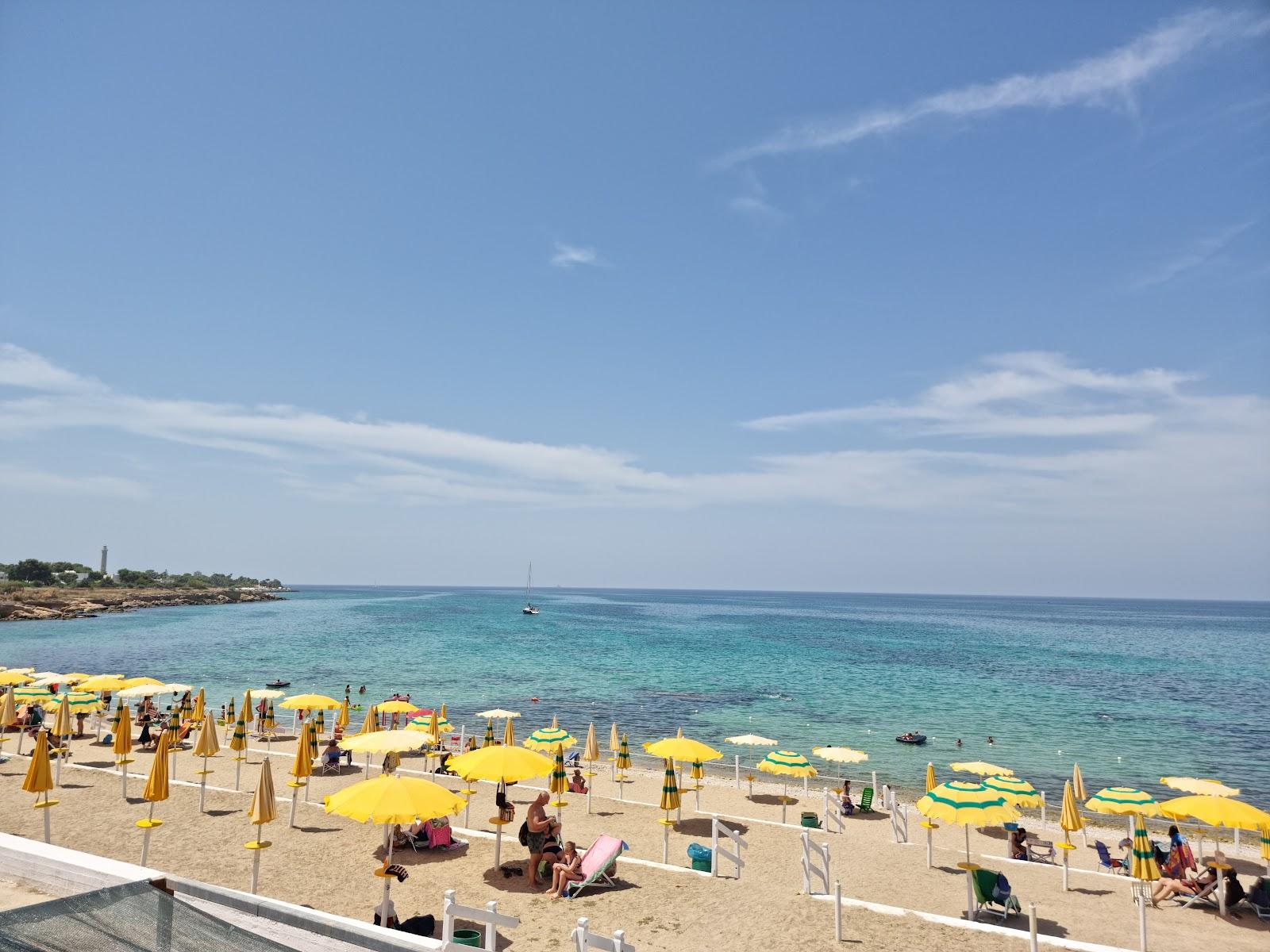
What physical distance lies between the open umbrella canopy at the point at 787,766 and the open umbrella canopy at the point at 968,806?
21.4 feet

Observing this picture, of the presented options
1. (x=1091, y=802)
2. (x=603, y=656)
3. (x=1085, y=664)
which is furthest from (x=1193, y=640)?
(x=1091, y=802)

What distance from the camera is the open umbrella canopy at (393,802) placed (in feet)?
33.3

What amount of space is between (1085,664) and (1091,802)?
6724cm

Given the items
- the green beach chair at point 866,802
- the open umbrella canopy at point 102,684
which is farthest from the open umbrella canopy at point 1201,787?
the open umbrella canopy at point 102,684

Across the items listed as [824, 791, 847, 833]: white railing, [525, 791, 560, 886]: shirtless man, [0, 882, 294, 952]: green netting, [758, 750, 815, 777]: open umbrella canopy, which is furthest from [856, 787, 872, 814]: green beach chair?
[0, 882, 294, 952]: green netting

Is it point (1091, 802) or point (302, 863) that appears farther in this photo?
point (1091, 802)

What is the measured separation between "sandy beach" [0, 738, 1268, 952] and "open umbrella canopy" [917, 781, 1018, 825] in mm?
1691

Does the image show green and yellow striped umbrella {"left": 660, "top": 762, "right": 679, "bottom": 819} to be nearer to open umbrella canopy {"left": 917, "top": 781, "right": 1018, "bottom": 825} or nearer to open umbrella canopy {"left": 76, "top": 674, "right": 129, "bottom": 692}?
open umbrella canopy {"left": 917, "top": 781, "right": 1018, "bottom": 825}

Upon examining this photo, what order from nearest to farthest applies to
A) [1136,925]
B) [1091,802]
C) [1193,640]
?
[1136,925] < [1091,802] < [1193,640]

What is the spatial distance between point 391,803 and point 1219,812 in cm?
1519

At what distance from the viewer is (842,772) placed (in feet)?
95.8

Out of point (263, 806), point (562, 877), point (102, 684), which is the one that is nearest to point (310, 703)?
point (102, 684)

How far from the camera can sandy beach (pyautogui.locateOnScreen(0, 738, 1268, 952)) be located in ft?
32.9

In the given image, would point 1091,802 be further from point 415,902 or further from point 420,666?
point 420,666
